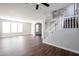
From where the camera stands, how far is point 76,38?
172 inches

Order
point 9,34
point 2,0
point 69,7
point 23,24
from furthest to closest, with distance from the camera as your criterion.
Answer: point 23,24, point 9,34, point 69,7, point 2,0

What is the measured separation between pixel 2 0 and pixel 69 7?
4435 millimetres

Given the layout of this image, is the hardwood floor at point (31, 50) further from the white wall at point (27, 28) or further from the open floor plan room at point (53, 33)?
the white wall at point (27, 28)

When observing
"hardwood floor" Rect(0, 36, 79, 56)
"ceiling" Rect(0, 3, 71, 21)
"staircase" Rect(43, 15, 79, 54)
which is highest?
"ceiling" Rect(0, 3, 71, 21)

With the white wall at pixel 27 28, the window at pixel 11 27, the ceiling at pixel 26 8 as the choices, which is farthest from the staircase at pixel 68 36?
the white wall at pixel 27 28

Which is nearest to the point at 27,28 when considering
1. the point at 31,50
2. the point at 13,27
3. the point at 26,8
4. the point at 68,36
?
the point at 13,27

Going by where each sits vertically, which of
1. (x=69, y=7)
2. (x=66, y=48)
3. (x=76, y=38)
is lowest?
(x=66, y=48)

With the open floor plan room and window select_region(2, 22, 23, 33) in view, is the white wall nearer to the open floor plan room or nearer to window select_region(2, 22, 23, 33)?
window select_region(2, 22, 23, 33)

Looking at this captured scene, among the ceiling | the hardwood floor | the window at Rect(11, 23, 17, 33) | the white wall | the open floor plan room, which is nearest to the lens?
the hardwood floor

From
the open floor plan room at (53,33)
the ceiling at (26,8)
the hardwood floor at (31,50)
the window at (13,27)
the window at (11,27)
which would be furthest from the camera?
the window at (13,27)

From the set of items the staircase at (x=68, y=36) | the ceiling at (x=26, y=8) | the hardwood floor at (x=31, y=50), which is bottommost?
the hardwood floor at (x=31, y=50)

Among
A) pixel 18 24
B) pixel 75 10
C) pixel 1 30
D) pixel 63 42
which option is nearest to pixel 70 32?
pixel 63 42

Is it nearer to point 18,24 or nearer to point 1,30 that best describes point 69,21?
point 1,30

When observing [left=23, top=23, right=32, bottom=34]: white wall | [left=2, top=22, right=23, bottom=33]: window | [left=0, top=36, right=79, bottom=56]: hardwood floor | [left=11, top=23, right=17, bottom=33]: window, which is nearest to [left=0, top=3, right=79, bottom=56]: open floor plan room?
[left=0, top=36, right=79, bottom=56]: hardwood floor
